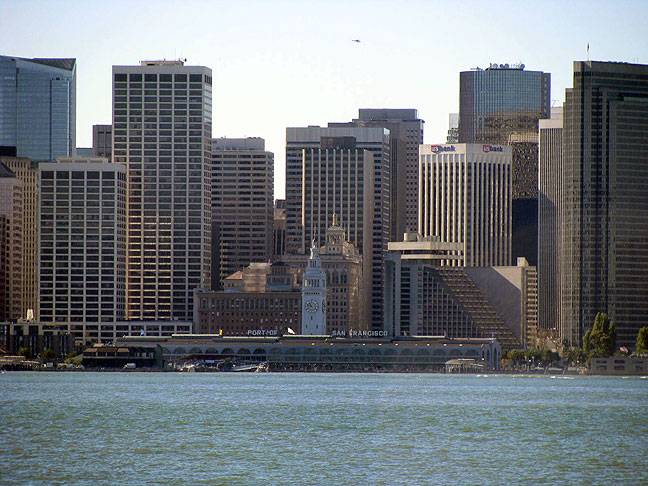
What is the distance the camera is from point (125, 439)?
146500 millimetres

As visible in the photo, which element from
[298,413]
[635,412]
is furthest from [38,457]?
[635,412]

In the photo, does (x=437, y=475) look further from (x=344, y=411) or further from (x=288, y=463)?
(x=344, y=411)

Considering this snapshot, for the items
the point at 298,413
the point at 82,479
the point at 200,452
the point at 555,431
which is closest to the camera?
the point at 82,479

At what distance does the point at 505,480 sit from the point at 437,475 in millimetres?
4666

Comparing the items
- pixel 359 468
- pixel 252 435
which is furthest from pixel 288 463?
pixel 252 435

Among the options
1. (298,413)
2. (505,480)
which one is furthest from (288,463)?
(298,413)

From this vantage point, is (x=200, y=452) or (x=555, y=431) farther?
(x=555, y=431)

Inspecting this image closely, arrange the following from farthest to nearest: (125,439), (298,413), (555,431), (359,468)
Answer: (298,413), (555,431), (125,439), (359,468)

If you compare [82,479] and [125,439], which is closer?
[82,479]

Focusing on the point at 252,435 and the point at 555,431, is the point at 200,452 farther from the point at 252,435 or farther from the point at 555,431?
the point at 555,431

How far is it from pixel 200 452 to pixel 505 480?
87.2ft

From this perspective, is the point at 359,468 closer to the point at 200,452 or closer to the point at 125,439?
the point at 200,452

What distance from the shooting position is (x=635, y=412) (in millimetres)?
197625

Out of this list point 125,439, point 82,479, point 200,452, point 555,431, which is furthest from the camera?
point 555,431
